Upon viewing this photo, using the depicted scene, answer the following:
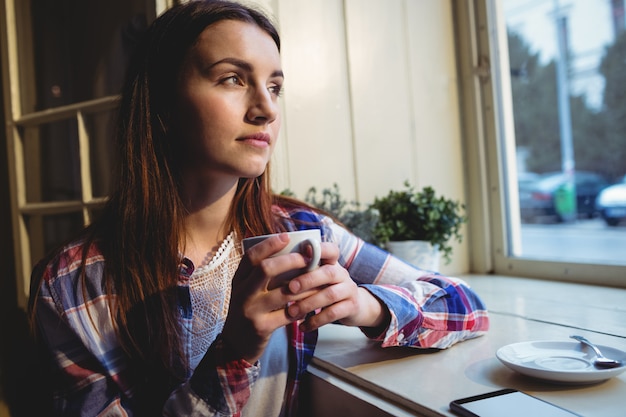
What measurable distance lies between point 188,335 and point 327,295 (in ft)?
1.21

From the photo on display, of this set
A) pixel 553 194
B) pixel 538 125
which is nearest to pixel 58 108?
pixel 538 125

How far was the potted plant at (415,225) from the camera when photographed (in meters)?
1.64

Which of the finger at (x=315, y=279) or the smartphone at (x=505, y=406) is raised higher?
the finger at (x=315, y=279)

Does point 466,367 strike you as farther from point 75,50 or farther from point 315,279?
point 75,50

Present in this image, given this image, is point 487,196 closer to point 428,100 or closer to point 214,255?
point 428,100

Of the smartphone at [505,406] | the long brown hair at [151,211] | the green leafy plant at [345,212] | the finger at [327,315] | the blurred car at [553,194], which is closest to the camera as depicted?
the smartphone at [505,406]

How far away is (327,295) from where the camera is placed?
0.79m

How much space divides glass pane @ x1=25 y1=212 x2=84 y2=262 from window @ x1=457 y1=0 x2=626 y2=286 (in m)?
1.51

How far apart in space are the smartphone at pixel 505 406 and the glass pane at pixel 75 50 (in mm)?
1594

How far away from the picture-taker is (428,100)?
1.97 m

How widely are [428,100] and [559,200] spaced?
0.77 m

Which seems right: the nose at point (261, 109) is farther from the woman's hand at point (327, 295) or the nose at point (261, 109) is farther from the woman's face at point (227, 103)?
the woman's hand at point (327, 295)

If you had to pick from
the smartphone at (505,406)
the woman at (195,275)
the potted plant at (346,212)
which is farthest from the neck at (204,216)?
the smartphone at (505,406)

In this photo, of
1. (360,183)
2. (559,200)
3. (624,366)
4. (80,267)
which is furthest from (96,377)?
(559,200)
